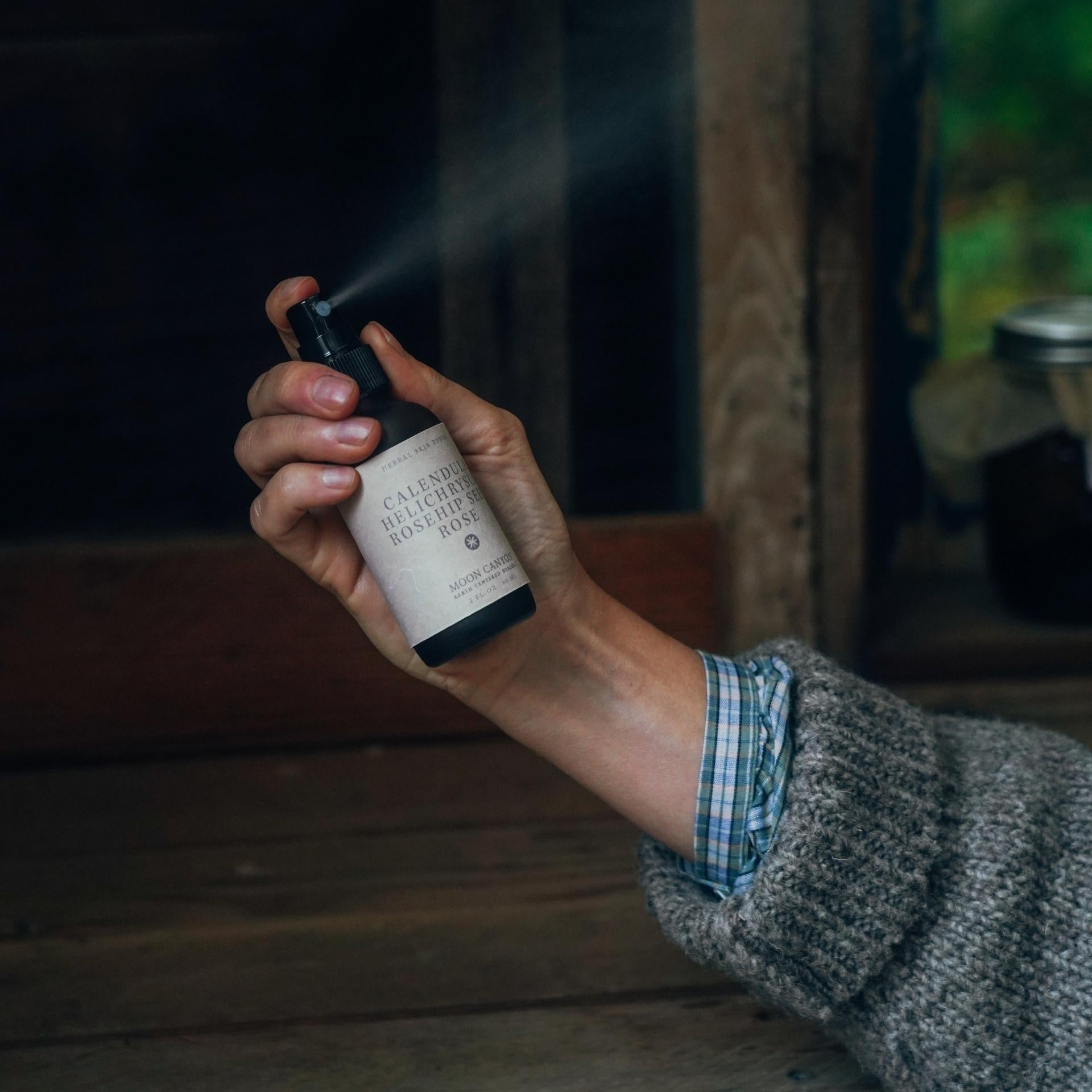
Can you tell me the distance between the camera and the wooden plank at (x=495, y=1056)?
3.14ft

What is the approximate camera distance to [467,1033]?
102cm

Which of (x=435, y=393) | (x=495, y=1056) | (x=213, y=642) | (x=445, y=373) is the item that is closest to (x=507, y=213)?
(x=445, y=373)

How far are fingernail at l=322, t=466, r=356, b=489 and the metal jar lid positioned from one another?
1.08 meters

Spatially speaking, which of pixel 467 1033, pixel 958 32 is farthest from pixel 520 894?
pixel 958 32

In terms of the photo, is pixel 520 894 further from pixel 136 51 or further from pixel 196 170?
pixel 136 51

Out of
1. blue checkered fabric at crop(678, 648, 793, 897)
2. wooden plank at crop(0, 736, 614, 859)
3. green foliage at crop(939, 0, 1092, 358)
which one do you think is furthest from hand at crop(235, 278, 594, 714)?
green foliage at crop(939, 0, 1092, 358)

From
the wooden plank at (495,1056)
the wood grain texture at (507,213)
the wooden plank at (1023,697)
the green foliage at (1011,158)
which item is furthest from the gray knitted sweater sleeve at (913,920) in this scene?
the green foliage at (1011,158)

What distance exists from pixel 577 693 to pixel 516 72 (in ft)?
2.70

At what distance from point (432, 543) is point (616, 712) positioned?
0.23 m

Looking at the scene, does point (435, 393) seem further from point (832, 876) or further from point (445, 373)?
point (445, 373)

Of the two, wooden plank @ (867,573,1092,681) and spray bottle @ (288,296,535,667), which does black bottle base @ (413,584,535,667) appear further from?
wooden plank @ (867,573,1092,681)

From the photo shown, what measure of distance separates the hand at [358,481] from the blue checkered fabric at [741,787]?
0.47ft

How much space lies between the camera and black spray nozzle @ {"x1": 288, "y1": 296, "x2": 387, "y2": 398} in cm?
85

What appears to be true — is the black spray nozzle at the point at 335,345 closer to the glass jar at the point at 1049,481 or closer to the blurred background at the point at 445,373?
the blurred background at the point at 445,373
